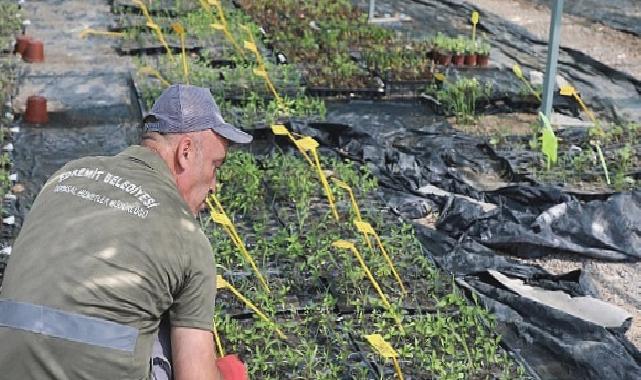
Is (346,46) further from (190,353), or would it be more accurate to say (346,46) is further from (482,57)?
(190,353)

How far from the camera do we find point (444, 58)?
861 centimetres

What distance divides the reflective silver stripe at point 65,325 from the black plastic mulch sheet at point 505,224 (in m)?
2.21

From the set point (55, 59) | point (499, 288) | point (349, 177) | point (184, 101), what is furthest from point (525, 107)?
point (184, 101)

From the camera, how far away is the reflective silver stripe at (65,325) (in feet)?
7.89

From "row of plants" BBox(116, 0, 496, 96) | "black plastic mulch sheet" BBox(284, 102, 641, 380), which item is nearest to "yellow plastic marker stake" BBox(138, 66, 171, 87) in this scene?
"row of plants" BBox(116, 0, 496, 96)

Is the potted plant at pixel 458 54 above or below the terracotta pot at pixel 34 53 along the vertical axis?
above

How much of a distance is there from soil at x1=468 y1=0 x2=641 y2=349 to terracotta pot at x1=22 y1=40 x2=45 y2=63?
391 cm

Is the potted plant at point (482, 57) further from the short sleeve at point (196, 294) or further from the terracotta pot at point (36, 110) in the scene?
the short sleeve at point (196, 294)

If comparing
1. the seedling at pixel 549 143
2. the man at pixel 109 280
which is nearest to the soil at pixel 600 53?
the seedling at pixel 549 143

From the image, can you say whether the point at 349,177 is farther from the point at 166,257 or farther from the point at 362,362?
the point at 166,257

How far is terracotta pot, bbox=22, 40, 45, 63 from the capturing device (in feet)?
27.7

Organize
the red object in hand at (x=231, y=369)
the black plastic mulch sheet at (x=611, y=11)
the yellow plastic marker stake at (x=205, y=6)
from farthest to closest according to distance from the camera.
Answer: the black plastic mulch sheet at (x=611, y=11) < the yellow plastic marker stake at (x=205, y=6) < the red object in hand at (x=231, y=369)

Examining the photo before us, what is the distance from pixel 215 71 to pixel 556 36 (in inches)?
102

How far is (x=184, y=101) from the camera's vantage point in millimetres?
2762
